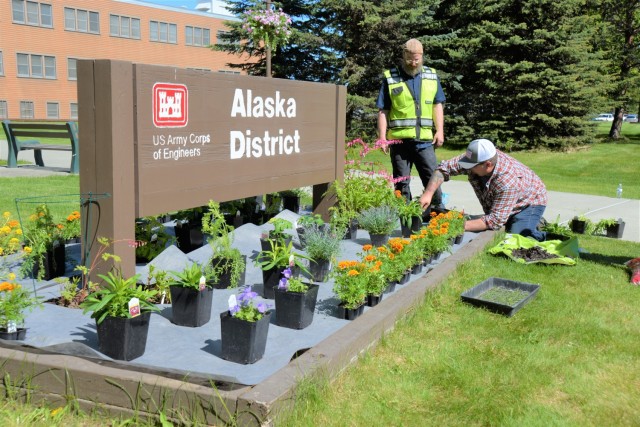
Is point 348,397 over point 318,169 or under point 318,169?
under

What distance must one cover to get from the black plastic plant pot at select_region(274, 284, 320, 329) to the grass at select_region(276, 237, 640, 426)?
1.60 feet

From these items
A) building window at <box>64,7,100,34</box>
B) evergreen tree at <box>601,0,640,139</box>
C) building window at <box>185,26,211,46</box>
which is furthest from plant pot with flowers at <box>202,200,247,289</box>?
building window at <box>185,26,211,46</box>

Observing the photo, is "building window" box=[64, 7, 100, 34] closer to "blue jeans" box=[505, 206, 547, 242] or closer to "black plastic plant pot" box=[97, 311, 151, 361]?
"blue jeans" box=[505, 206, 547, 242]

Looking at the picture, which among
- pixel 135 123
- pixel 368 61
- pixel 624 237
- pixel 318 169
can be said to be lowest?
pixel 624 237

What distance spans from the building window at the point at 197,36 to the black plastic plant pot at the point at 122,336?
5400cm

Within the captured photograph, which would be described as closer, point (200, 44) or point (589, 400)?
point (589, 400)

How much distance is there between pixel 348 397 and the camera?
3045 millimetres

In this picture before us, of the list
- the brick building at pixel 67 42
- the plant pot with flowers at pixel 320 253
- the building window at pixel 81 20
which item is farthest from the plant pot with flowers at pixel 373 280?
the building window at pixel 81 20

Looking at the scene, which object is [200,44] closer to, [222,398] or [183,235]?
[183,235]

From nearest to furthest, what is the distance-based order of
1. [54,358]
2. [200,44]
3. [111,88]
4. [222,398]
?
[222,398], [54,358], [111,88], [200,44]

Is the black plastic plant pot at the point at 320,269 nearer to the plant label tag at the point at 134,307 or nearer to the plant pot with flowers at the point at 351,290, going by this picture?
the plant pot with flowers at the point at 351,290

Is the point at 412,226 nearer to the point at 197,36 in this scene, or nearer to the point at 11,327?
the point at 11,327

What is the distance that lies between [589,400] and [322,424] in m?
1.34

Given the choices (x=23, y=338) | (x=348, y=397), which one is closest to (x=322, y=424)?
(x=348, y=397)
